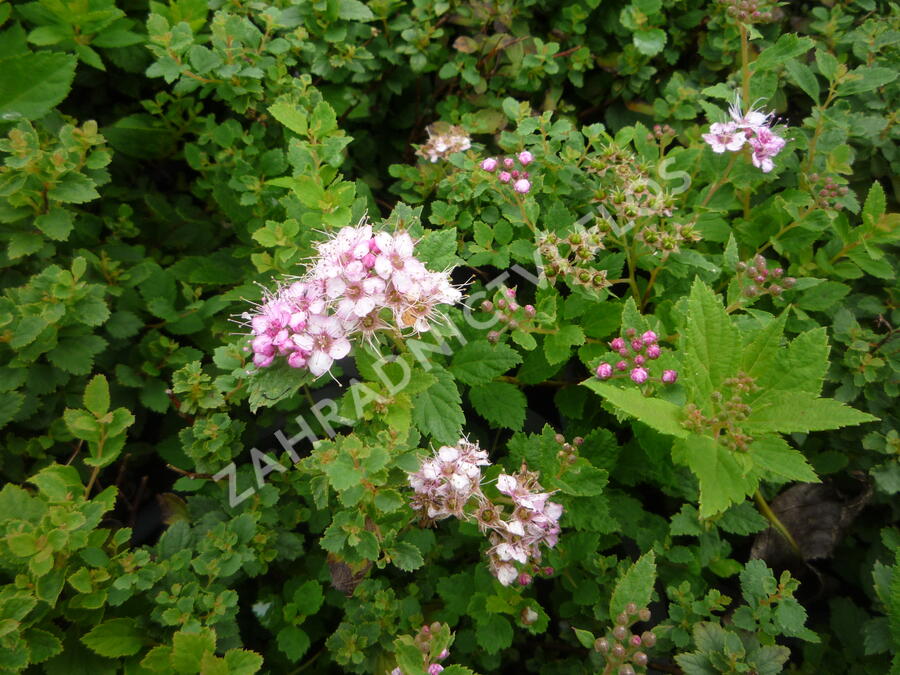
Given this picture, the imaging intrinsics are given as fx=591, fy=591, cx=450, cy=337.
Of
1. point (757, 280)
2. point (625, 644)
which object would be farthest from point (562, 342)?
point (625, 644)

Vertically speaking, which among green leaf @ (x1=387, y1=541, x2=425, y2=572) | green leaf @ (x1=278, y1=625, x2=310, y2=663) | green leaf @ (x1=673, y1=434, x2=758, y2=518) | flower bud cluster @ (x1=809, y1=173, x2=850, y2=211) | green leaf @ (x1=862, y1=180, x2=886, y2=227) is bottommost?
green leaf @ (x1=278, y1=625, x2=310, y2=663)

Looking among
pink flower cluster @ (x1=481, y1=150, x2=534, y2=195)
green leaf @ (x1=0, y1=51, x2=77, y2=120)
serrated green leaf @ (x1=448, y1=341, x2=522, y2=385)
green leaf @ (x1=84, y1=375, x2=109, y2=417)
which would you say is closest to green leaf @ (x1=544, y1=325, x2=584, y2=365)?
serrated green leaf @ (x1=448, y1=341, x2=522, y2=385)

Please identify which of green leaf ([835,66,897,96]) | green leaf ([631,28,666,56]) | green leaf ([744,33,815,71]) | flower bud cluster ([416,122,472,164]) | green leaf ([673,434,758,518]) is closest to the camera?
green leaf ([673,434,758,518])

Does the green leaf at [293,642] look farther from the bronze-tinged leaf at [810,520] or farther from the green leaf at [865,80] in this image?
the green leaf at [865,80]

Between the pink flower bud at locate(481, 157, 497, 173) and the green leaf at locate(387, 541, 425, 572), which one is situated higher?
the pink flower bud at locate(481, 157, 497, 173)

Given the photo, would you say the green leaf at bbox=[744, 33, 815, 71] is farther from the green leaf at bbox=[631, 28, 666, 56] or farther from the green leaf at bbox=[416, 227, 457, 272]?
the green leaf at bbox=[416, 227, 457, 272]

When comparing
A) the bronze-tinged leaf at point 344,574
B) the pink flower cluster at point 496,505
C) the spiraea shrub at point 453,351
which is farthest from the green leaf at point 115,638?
the pink flower cluster at point 496,505
